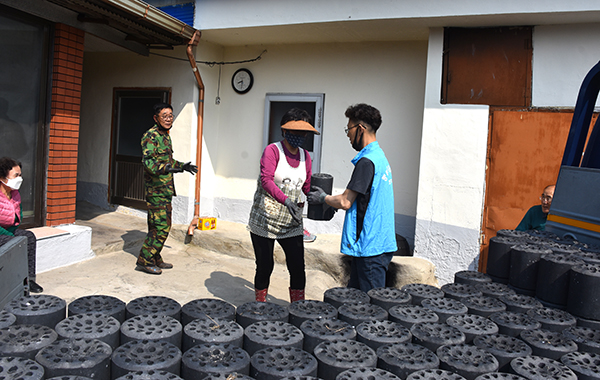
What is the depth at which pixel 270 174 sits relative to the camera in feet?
11.6

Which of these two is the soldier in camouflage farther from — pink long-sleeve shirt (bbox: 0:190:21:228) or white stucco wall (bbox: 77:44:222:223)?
white stucco wall (bbox: 77:44:222:223)

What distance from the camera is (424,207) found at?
5973mm

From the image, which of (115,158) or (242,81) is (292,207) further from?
(115,158)

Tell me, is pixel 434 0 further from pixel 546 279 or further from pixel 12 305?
pixel 12 305

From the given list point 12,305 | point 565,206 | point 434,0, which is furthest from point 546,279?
point 434,0

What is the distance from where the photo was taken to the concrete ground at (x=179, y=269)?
4789 mm

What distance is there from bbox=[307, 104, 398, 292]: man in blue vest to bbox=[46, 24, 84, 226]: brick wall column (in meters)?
4.03

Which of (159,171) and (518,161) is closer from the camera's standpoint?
(159,171)

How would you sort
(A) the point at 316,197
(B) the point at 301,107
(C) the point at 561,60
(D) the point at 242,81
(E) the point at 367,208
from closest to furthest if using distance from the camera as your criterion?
(E) the point at 367,208, (A) the point at 316,197, (C) the point at 561,60, (B) the point at 301,107, (D) the point at 242,81

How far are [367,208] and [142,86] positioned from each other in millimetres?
5887

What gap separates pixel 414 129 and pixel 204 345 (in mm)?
5405

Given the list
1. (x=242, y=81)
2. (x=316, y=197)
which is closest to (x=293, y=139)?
(x=316, y=197)

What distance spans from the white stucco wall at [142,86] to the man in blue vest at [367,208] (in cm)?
459

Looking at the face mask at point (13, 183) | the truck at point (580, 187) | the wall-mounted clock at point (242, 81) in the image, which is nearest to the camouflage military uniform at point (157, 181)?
the face mask at point (13, 183)
